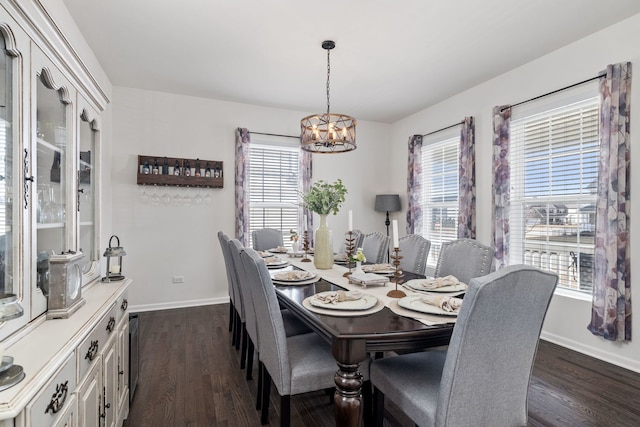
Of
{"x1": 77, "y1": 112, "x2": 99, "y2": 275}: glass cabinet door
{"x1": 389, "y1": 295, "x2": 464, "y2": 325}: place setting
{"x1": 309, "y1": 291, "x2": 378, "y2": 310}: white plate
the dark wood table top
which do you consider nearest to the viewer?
the dark wood table top

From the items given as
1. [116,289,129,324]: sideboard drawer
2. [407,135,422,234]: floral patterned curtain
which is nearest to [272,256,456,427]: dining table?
[116,289,129,324]: sideboard drawer

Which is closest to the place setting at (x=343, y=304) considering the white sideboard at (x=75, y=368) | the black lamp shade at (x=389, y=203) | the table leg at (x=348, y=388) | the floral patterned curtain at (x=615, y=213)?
the table leg at (x=348, y=388)

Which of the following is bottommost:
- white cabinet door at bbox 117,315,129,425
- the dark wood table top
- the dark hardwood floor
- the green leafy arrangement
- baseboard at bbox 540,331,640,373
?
the dark hardwood floor

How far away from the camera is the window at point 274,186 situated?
496cm

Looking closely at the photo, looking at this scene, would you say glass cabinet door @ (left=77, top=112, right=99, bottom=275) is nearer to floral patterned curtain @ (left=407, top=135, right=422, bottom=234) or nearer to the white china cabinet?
the white china cabinet

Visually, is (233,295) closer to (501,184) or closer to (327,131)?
(327,131)

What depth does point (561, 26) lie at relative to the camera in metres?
2.86

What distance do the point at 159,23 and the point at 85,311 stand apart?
2387 millimetres

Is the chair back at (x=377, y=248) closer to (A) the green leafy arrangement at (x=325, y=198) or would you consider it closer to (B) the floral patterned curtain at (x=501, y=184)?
(A) the green leafy arrangement at (x=325, y=198)

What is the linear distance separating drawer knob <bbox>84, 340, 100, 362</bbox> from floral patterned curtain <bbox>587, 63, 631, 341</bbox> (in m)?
3.55

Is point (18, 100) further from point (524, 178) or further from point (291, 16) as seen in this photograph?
point (524, 178)

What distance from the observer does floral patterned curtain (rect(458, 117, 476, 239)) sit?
4109 millimetres

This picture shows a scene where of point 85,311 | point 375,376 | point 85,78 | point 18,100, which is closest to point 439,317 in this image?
point 375,376

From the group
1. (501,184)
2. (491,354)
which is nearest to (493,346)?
(491,354)
